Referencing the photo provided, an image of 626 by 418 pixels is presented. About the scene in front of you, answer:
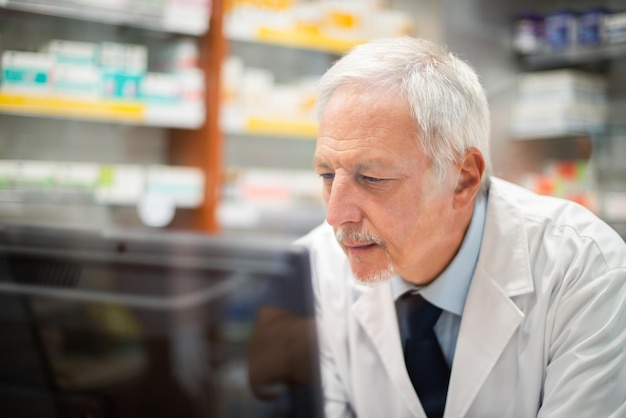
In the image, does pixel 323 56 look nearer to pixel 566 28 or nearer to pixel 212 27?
pixel 212 27

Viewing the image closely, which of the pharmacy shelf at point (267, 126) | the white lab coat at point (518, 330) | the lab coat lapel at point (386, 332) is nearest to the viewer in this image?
the white lab coat at point (518, 330)

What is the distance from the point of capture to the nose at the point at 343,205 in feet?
3.03

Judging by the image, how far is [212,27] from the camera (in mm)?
3129

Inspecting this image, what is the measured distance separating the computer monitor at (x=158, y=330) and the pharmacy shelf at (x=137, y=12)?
2.04m

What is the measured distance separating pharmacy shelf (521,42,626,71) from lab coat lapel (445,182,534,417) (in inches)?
96.4

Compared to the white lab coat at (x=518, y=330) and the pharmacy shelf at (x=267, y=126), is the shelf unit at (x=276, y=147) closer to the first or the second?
the pharmacy shelf at (x=267, y=126)

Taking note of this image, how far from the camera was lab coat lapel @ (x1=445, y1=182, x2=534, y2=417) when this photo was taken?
0.99m

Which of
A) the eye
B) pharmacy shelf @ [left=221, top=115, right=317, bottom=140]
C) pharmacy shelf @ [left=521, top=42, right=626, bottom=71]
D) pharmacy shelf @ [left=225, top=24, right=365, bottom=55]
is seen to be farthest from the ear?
pharmacy shelf @ [left=521, top=42, right=626, bottom=71]

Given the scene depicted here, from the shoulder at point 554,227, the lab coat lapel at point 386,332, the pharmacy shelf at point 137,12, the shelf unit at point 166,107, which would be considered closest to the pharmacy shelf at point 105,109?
the shelf unit at point 166,107

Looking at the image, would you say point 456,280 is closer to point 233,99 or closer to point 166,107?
point 166,107

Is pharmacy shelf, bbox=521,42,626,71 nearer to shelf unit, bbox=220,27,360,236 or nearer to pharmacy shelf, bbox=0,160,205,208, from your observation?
shelf unit, bbox=220,27,360,236

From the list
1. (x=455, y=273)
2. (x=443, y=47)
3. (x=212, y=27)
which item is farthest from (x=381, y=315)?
(x=212, y=27)

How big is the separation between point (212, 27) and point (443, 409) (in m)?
2.50

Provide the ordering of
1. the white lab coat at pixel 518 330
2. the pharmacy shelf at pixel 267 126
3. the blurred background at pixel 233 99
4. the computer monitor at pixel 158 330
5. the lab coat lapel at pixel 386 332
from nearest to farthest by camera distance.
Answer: the computer monitor at pixel 158 330 → the white lab coat at pixel 518 330 → the lab coat lapel at pixel 386 332 → the blurred background at pixel 233 99 → the pharmacy shelf at pixel 267 126
